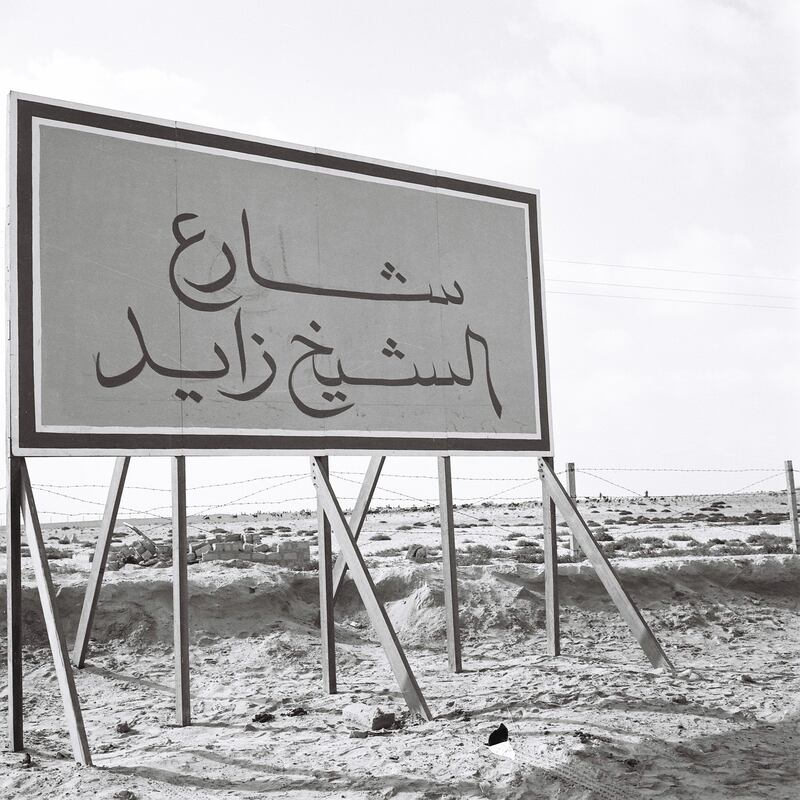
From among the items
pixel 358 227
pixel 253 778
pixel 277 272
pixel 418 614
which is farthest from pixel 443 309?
pixel 253 778

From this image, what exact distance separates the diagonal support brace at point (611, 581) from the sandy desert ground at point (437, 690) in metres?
0.21

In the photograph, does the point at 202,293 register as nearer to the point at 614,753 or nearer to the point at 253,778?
the point at 253,778

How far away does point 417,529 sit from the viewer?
2636 centimetres

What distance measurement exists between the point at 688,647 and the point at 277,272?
6565 mm

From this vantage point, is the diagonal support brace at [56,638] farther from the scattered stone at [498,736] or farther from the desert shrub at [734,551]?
the desert shrub at [734,551]

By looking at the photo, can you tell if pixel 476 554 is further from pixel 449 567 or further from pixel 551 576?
pixel 449 567

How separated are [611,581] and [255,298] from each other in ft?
15.1

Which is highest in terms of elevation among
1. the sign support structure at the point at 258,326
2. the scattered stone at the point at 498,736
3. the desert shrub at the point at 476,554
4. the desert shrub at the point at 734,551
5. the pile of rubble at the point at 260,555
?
the sign support structure at the point at 258,326

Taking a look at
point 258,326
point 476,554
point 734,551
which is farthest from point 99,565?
point 734,551

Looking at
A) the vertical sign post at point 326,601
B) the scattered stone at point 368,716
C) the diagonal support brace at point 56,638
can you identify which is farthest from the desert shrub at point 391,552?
the diagonal support brace at point 56,638

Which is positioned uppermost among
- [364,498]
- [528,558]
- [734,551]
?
[364,498]

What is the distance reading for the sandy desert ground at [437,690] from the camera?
19.2ft

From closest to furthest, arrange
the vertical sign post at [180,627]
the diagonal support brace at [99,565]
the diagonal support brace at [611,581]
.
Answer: the vertical sign post at [180,627] < the diagonal support brace at [611,581] < the diagonal support brace at [99,565]

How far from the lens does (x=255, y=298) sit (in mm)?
8461
